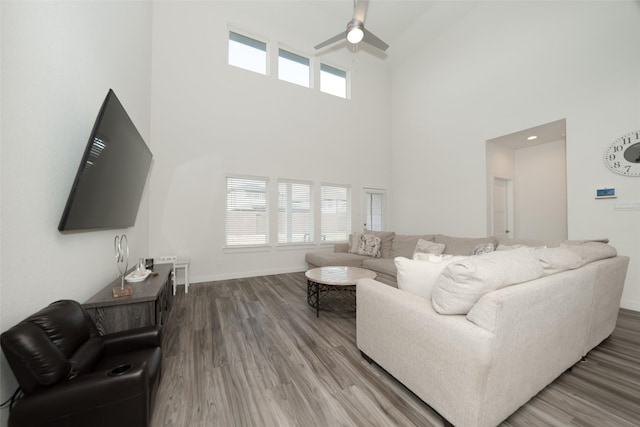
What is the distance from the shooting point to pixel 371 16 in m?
5.32

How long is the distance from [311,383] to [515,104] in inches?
214

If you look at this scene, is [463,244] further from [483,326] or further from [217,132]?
[217,132]

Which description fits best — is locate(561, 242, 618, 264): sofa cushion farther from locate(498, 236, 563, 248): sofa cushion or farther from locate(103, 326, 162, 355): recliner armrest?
locate(103, 326, 162, 355): recliner armrest

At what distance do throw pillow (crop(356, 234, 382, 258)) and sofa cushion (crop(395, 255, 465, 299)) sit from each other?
303cm

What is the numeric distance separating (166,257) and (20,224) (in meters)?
2.84

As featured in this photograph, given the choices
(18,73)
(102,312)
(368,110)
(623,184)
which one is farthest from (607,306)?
(368,110)

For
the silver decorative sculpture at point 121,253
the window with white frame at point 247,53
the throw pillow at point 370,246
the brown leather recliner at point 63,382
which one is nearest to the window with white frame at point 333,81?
the window with white frame at point 247,53

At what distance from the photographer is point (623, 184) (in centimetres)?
317

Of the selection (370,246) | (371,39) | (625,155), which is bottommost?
(370,246)

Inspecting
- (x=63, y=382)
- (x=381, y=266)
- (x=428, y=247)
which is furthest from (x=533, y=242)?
(x=63, y=382)

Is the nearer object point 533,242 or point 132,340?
point 132,340

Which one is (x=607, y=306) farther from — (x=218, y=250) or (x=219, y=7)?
(x=219, y=7)

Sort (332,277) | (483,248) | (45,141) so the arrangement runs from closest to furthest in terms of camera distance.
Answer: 1. (45,141)
2. (332,277)
3. (483,248)

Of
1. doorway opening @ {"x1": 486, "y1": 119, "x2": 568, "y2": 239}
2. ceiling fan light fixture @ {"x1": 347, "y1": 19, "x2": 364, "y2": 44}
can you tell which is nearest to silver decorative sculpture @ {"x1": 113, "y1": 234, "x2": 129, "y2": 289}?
ceiling fan light fixture @ {"x1": 347, "y1": 19, "x2": 364, "y2": 44}
